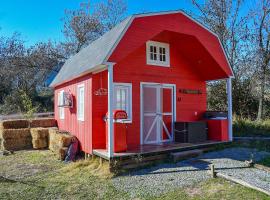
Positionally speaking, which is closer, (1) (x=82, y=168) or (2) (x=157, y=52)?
(1) (x=82, y=168)

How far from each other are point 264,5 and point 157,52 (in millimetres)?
9929

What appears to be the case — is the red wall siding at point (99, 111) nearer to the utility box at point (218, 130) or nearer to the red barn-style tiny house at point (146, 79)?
the red barn-style tiny house at point (146, 79)

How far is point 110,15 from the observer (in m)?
27.0

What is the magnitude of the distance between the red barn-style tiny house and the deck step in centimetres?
111

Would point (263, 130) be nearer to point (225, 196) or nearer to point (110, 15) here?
point (225, 196)

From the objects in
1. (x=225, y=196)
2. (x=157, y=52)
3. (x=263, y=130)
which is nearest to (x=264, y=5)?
(x=263, y=130)

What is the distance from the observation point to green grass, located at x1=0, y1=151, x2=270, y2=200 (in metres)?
5.17

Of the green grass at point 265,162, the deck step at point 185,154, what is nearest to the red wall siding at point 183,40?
the deck step at point 185,154

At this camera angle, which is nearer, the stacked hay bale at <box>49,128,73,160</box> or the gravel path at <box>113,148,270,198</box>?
the gravel path at <box>113,148,270,198</box>

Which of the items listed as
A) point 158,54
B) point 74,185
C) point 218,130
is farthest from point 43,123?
point 218,130

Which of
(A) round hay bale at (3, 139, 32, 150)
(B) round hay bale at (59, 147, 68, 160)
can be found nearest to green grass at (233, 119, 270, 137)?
(B) round hay bale at (59, 147, 68, 160)

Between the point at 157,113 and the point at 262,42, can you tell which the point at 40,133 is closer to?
the point at 157,113

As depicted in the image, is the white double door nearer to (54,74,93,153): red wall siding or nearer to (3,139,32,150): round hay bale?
(54,74,93,153): red wall siding

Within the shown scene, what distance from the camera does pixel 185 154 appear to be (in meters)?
7.98
